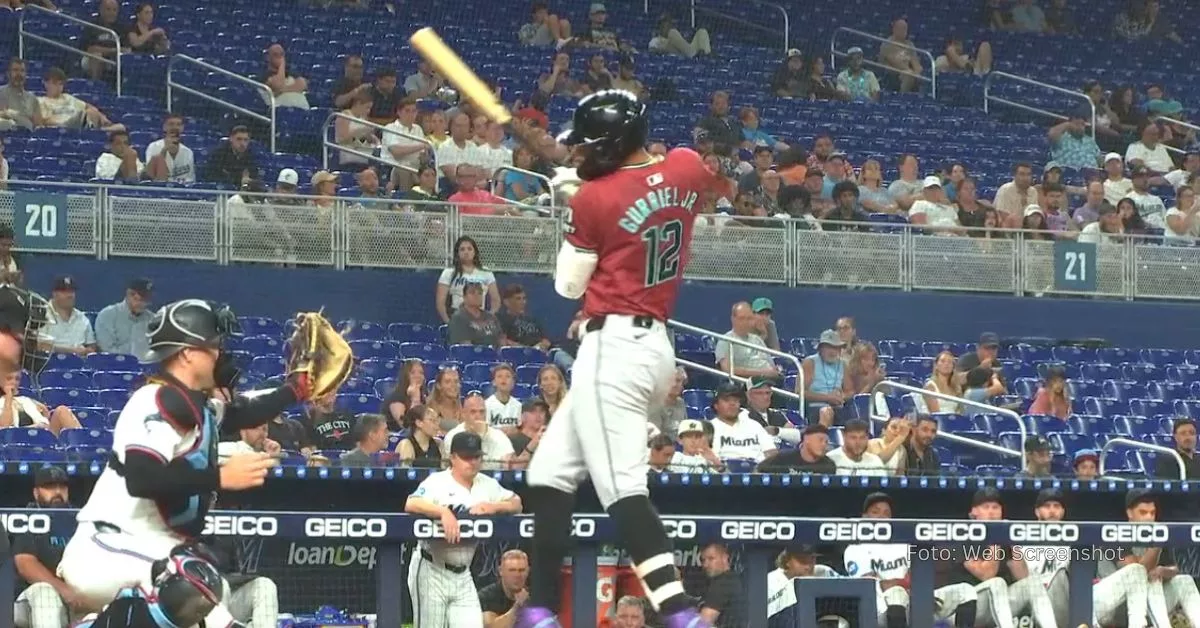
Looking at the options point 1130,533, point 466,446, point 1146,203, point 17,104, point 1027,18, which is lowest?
point 1130,533

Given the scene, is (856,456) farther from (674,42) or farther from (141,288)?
(674,42)

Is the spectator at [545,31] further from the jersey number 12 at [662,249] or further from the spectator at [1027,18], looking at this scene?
the jersey number 12 at [662,249]

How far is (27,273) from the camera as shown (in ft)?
50.9

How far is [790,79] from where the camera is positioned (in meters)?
21.7

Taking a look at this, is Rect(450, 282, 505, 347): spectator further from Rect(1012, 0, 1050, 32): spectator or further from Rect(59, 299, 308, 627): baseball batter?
Rect(1012, 0, 1050, 32): spectator

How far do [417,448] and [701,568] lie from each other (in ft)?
11.0

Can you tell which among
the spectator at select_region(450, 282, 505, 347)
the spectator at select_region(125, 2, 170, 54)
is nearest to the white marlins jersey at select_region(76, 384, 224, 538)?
the spectator at select_region(450, 282, 505, 347)

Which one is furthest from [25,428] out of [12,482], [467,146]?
[467,146]

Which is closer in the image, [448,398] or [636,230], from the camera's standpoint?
[636,230]

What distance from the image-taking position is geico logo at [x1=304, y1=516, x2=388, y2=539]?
29.1ft

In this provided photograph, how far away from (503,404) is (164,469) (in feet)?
24.2

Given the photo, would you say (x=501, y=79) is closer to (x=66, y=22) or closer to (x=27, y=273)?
(x=66, y=22)

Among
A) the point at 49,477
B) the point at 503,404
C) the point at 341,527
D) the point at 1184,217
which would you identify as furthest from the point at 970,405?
the point at 341,527

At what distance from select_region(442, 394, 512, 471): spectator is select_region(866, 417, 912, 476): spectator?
7.66ft
